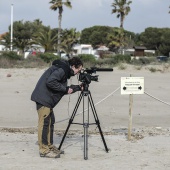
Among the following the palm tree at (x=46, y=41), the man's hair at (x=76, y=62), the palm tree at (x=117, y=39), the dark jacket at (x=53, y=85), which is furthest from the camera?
the palm tree at (x=117, y=39)

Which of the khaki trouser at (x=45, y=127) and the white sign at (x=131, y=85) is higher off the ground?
the white sign at (x=131, y=85)

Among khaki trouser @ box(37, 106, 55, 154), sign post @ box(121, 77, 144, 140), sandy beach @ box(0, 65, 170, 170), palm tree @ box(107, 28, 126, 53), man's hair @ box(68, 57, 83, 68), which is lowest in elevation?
sandy beach @ box(0, 65, 170, 170)

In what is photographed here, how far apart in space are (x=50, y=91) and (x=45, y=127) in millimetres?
573

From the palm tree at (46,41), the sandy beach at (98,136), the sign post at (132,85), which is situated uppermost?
the palm tree at (46,41)

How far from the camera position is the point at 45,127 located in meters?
6.51

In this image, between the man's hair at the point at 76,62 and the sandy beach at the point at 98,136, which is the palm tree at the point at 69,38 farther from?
the man's hair at the point at 76,62

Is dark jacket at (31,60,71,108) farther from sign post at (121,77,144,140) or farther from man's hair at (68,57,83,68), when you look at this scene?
sign post at (121,77,144,140)

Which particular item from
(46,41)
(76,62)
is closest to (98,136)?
(76,62)

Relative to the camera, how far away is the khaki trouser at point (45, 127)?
644 centimetres

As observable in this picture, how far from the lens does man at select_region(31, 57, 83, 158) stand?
6.29 meters

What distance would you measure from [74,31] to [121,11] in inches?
296

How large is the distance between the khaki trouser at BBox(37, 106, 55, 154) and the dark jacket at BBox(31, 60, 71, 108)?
0.11m

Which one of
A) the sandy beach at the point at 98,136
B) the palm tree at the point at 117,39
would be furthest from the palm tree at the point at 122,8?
the sandy beach at the point at 98,136

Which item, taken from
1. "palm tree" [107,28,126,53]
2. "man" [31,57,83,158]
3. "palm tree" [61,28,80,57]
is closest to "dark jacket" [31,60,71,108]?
"man" [31,57,83,158]
